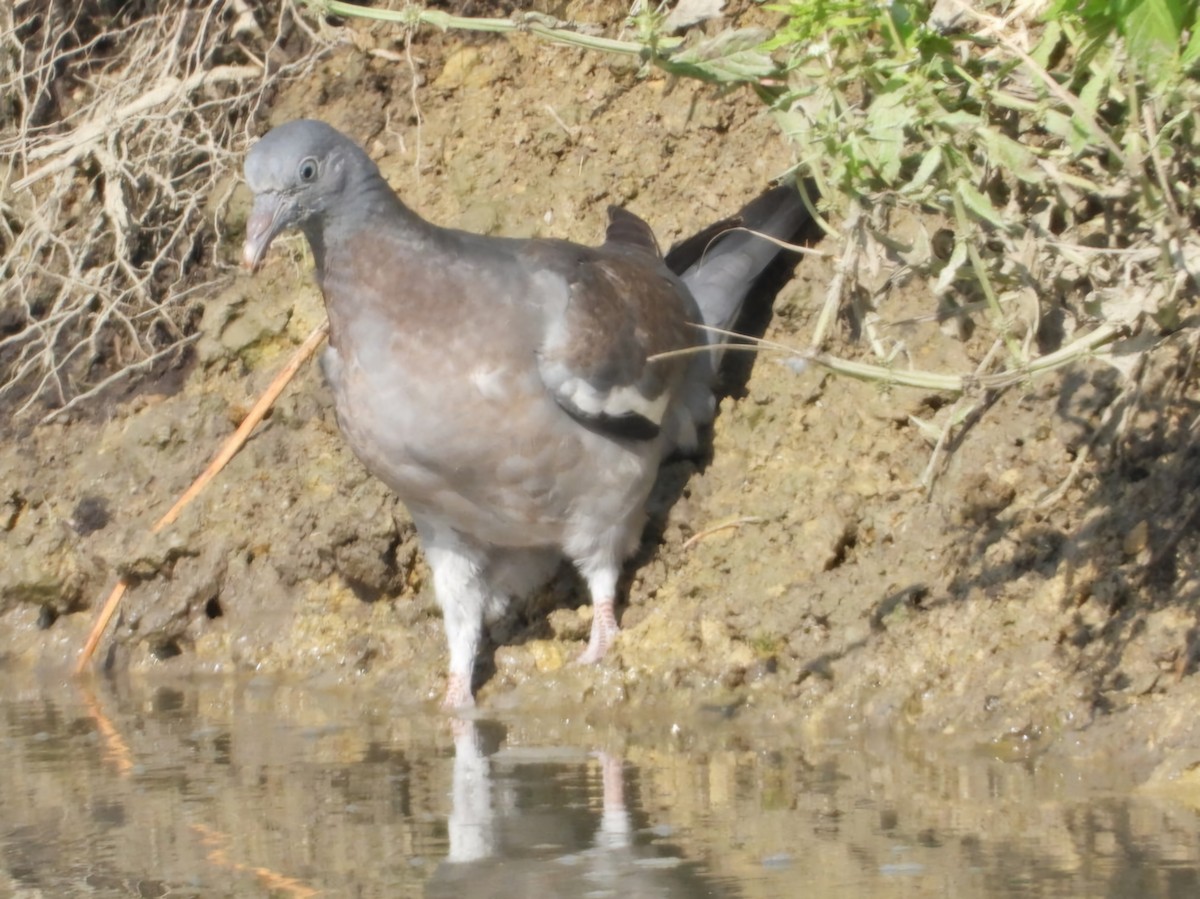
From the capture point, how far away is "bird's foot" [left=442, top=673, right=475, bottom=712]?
483cm

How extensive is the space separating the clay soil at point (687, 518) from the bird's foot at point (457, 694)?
78 mm

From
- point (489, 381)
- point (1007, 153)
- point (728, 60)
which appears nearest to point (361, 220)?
point (489, 381)

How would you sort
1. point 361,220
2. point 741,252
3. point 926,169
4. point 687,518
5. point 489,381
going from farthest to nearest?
point 741,252 < point 687,518 < point 361,220 < point 489,381 < point 926,169

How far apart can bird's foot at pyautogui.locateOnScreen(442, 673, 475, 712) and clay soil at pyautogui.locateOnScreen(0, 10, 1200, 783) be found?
78 mm

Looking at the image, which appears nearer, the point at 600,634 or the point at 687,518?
the point at 600,634

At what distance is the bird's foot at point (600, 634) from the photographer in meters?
4.82

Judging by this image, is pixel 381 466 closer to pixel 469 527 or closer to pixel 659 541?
pixel 469 527

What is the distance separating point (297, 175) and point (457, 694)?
140cm

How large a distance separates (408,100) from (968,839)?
4128 millimetres

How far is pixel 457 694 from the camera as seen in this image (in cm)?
485

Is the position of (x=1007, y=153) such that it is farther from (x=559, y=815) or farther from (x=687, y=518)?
(x=687, y=518)

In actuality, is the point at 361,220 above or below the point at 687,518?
above

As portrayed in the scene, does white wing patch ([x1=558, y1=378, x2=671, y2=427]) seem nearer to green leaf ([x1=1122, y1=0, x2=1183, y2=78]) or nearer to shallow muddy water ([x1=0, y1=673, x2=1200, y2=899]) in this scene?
shallow muddy water ([x1=0, y1=673, x2=1200, y2=899])

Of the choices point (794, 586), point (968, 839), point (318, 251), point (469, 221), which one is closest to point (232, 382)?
point (469, 221)
